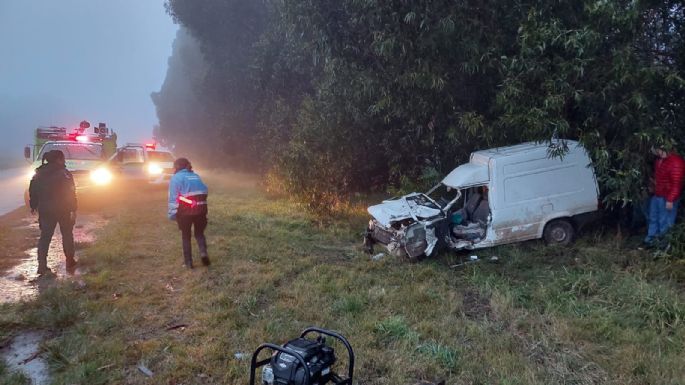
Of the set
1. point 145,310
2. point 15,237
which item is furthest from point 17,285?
point 15,237

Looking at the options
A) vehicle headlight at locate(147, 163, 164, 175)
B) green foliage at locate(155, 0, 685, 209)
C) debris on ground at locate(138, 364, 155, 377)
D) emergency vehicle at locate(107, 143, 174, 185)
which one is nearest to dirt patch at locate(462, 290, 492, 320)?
green foliage at locate(155, 0, 685, 209)

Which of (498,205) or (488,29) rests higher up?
(488,29)

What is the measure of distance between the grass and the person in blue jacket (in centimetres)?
62

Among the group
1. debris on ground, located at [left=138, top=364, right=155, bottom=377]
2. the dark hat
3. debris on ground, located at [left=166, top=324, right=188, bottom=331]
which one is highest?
the dark hat

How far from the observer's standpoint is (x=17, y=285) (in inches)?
259

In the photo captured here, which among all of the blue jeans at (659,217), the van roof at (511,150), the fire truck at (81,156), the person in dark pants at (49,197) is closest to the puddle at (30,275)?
the person in dark pants at (49,197)

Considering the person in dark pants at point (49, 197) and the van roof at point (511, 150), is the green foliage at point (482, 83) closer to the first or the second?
the van roof at point (511, 150)

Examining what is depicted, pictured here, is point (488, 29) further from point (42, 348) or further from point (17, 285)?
point (17, 285)

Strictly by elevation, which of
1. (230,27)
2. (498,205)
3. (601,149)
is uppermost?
(230,27)

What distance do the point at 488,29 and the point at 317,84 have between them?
23.6 ft

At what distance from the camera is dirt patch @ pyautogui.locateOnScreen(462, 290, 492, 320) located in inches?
217

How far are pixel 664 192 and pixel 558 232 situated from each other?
162 cm

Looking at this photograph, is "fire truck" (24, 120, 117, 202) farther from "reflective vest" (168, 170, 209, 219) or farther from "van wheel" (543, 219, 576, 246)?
"van wheel" (543, 219, 576, 246)

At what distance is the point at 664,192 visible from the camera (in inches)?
288
